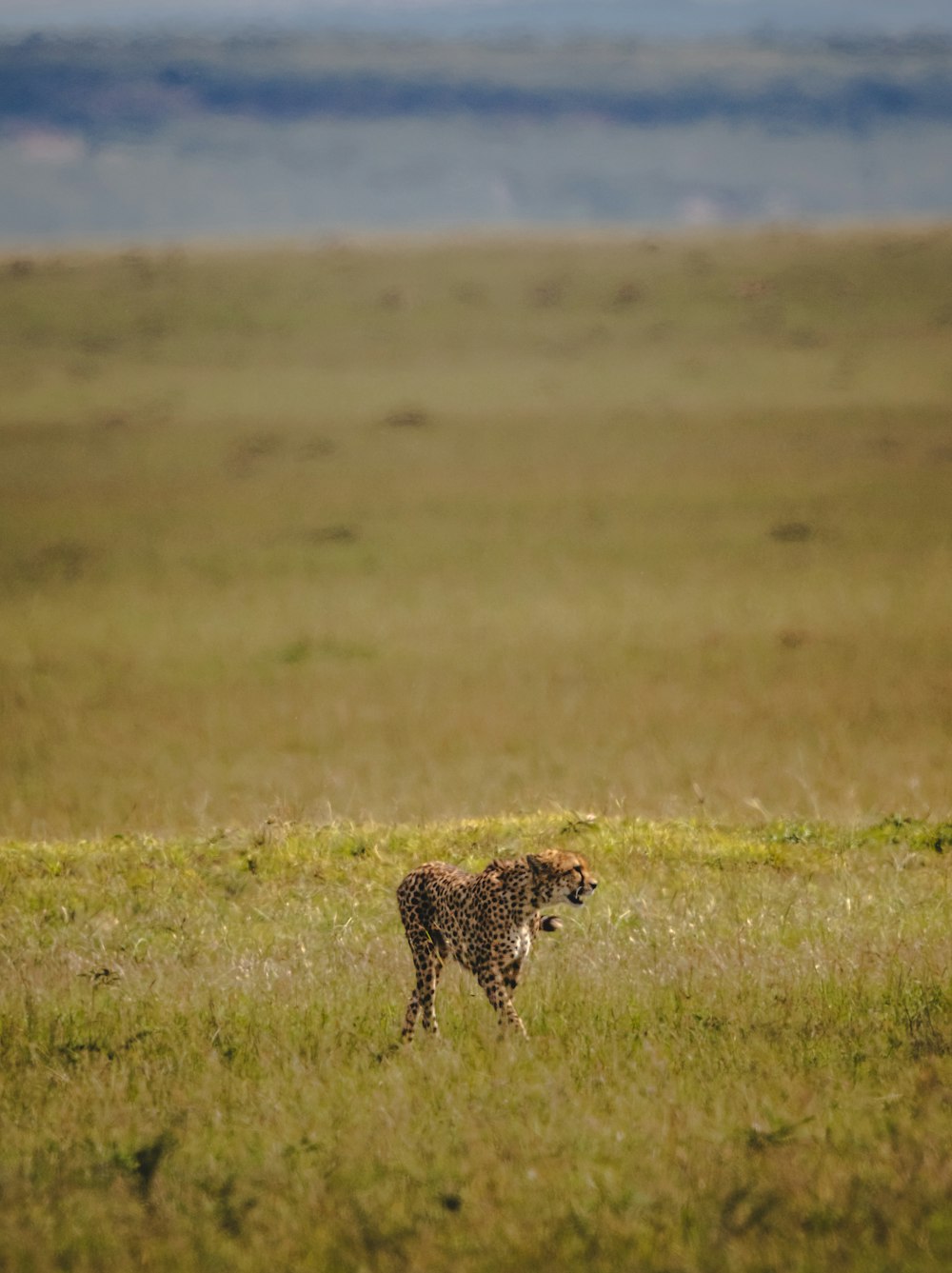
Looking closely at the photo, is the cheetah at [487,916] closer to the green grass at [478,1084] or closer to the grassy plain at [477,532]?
the green grass at [478,1084]

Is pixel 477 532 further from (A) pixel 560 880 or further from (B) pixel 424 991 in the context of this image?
(A) pixel 560 880

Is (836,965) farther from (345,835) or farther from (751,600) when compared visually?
(751,600)

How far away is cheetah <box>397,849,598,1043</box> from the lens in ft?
23.7

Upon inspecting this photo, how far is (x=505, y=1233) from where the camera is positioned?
19.3ft

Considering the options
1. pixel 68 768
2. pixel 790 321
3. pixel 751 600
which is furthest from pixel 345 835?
pixel 790 321

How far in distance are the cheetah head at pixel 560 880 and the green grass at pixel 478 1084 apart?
741 millimetres

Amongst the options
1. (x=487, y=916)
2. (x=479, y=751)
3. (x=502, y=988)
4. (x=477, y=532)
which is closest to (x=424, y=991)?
(x=502, y=988)

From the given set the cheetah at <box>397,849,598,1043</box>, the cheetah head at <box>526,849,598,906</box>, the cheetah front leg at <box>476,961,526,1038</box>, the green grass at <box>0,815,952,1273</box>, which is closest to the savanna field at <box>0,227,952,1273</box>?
the green grass at <box>0,815,952,1273</box>

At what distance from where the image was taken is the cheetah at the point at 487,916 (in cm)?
721

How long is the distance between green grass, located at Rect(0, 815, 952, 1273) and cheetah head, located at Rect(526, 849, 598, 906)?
74 centimetres

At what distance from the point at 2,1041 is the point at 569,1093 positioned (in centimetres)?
277

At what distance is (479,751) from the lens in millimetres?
19859

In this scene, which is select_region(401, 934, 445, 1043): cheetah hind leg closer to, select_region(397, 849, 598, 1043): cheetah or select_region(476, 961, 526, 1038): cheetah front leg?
select_region(397, 849, 598, 1043): cheetah

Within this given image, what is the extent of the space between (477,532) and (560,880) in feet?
84.9
